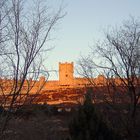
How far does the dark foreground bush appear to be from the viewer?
38.6ft

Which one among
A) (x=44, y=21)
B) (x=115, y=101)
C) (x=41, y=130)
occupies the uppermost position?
(x=44, y=21)

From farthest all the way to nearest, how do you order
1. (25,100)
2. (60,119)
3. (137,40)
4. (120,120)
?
(60,119) → (137,40) → (120,120) → (25,100)

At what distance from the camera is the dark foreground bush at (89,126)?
463 inches

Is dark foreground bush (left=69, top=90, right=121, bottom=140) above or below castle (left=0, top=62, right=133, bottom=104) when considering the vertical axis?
below

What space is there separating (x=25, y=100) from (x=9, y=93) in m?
0.39

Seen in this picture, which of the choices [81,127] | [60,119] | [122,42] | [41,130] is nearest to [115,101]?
[122,42]

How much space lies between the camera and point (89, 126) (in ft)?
39.1

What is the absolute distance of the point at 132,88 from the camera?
19219 mm

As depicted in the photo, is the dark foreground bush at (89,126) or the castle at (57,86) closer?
the castle at (57,86)

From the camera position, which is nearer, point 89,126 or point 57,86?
point 89,126

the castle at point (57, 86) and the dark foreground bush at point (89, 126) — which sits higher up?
the castle at point (57, 86)

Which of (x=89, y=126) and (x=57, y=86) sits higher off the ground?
(x=57, y=86)

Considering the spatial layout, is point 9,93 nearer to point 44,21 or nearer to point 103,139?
point 44,21

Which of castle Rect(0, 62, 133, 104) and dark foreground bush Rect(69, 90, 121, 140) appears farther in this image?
dark foreground bush Rect(69, 90, 121, 140)
